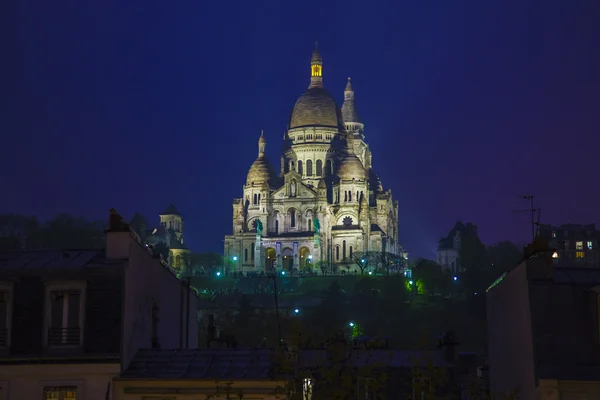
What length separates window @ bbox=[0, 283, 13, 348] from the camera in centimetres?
3272

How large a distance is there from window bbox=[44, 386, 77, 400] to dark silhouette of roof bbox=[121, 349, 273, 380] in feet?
Answer: 4.27

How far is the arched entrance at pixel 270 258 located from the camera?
192700 mm

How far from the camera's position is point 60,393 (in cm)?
3244

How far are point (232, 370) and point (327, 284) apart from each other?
14376cm

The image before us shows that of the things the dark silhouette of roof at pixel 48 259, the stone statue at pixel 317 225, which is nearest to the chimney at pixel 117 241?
the dark silhouette of roof at pixel 48 259

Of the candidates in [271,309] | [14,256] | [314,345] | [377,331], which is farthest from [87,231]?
[314,345]

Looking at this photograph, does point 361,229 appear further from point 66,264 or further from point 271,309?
point 66,264

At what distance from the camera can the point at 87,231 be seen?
167500 mm

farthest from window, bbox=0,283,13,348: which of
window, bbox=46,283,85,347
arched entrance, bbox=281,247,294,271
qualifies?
arched entrance, bbox=281,247,294,271

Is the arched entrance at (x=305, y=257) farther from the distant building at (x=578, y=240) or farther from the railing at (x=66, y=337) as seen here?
the railing at (x=66, y=337)

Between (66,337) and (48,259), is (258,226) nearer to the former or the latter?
(48,259)

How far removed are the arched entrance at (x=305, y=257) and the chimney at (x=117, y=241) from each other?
511ft

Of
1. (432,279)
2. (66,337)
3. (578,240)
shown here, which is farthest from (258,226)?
(66,337)

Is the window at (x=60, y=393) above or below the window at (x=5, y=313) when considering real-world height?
below
